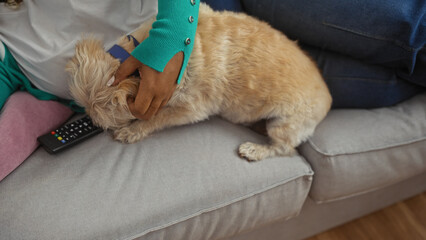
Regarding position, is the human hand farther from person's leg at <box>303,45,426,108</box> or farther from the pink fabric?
person's leg at <box>303,45,426,108</box>

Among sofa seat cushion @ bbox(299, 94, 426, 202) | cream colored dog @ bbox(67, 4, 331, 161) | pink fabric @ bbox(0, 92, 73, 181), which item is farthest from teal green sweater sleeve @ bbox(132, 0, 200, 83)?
sofa seat cushion @ bbox(299, 94, 426, 202)

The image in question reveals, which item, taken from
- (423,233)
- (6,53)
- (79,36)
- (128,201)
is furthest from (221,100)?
(423,233)

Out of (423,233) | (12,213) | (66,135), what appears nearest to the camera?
(12,213)

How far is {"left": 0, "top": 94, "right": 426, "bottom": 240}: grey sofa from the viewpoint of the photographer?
1.00m

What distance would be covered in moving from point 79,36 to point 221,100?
65 centimetres

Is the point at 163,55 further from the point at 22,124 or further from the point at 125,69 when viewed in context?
the point at 22,124

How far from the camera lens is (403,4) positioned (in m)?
1.29

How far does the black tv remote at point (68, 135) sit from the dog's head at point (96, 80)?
0.14m

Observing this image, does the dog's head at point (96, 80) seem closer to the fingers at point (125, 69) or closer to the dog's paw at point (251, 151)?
the fingers at point (125, 69)

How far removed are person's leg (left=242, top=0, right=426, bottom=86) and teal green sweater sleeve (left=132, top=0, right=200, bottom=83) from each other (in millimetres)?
554

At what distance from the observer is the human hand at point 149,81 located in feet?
3.50

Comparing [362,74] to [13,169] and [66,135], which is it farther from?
[13,169]

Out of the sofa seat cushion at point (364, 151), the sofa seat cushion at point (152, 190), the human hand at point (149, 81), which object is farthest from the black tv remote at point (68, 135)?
the sofa seat cushion at point (364, 151)

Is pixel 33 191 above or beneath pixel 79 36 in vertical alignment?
beneath
